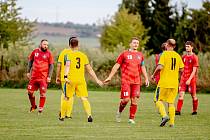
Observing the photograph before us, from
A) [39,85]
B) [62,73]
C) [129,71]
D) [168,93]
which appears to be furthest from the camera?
[39,85]

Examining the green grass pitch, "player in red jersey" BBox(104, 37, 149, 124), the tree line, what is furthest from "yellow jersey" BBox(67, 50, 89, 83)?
the tree line

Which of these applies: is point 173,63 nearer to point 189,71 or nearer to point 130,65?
point 130,65

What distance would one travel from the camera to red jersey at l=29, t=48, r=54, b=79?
2103 centimetres

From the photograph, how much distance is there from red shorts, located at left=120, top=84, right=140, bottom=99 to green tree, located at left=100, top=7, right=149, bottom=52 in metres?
57.2

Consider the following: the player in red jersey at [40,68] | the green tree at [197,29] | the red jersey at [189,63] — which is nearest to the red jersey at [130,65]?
the player in red jersey at [40,68]

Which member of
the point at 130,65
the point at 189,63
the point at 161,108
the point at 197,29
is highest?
the point at 197,29

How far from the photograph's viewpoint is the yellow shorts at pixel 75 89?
18.2 meters

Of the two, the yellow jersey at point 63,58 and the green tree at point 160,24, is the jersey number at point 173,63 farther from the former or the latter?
the green tree at point 160,24

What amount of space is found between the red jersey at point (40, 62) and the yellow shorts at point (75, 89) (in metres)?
2.98

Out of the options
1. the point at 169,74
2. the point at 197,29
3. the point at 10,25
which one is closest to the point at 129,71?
the point at 169,74

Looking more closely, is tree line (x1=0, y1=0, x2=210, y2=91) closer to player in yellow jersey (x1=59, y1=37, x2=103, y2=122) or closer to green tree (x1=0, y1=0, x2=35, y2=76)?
green tree (x1=0, y1=0, x2=35, y2=76)

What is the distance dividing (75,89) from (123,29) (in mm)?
58743

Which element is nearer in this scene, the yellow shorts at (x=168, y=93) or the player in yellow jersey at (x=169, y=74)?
the player in yellow jersey at (x=169, y=74)

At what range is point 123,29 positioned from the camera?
252 feet
